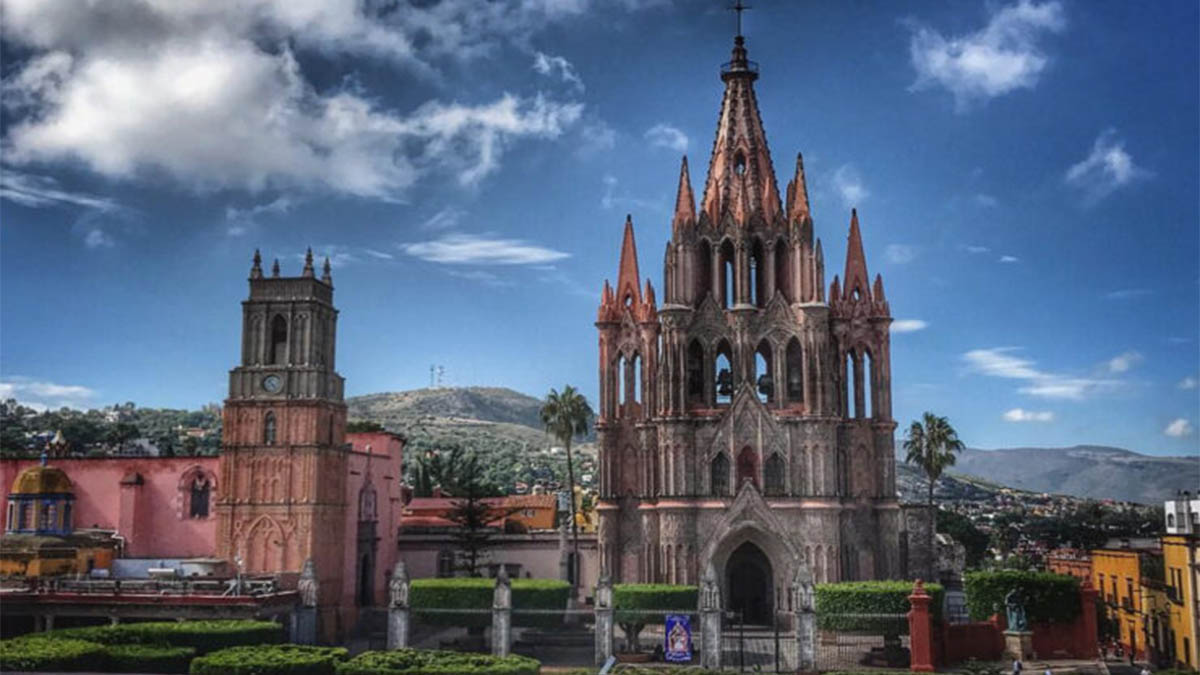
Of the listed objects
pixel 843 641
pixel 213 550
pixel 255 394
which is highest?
pixel 255 394

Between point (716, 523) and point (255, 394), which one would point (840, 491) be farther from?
point (255, 394)

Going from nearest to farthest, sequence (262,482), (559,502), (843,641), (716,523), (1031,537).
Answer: (843,641), (262,482), (716,523), (559,502), (1031,537)

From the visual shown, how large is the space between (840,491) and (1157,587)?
14052mm

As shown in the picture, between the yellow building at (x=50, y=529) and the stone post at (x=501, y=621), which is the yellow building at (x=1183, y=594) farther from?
the yellow building at (x=50, y=529)

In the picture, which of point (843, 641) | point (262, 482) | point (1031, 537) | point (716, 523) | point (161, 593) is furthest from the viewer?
point (1031, 537)

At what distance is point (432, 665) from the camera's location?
3316 centimetres

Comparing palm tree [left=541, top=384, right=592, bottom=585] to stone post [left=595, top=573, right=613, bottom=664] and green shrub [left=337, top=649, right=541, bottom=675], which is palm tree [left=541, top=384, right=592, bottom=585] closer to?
stone post [left=595, top=573, right=613, bottom=664]

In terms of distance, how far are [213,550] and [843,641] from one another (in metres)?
28.3

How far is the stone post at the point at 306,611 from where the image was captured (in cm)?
4509

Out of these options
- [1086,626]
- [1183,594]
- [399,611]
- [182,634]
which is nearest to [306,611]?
[399,611]

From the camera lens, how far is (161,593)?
44.0 meters

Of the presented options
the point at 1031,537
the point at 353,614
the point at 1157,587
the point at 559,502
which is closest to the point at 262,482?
the point at 353,614

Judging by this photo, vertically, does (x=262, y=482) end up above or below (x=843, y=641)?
above

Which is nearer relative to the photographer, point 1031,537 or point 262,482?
point 262,482
